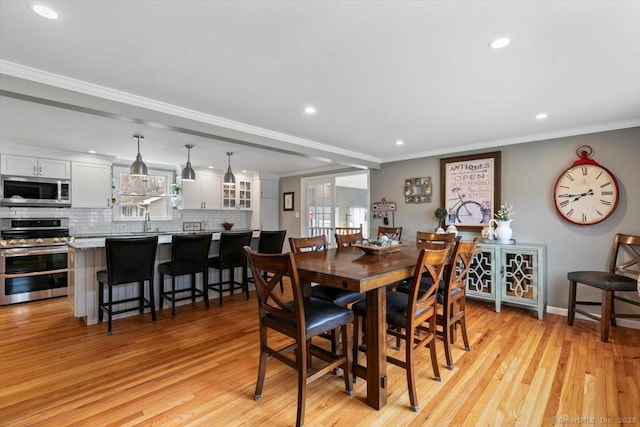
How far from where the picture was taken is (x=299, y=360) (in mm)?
1760

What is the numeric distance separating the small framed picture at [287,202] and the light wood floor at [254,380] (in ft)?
13.8

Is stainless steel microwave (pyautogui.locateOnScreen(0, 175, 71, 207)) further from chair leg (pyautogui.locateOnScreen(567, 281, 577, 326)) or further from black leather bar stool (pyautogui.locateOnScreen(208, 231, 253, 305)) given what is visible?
chair leg (pyautogui.locateOnScreen(567, 281, 577, 326))

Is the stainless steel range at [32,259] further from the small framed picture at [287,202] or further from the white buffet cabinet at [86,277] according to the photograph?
the small framed picture at [287,202]

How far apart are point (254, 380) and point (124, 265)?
190 cm

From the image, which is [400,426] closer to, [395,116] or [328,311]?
[328,311]

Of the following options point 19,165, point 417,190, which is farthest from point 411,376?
point 19,165

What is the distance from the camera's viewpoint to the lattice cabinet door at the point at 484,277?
3.83 meters

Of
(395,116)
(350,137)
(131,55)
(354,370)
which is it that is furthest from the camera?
(350,137)

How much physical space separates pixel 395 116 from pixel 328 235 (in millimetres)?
3919

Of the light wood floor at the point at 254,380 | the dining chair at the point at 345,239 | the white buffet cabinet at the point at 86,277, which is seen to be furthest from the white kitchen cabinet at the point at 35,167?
the dining chair at the point at 345,239

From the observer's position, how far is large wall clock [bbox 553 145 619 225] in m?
3.41

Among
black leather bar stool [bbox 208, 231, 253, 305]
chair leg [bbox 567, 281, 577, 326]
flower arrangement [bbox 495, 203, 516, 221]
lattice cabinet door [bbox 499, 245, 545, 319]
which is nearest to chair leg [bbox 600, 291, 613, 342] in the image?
chair leg [bbox 567, 281, 577, 326]

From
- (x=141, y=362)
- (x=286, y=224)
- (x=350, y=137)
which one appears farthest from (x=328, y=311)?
(x=286, y=224)

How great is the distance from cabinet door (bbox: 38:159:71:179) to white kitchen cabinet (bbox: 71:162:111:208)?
7cm
